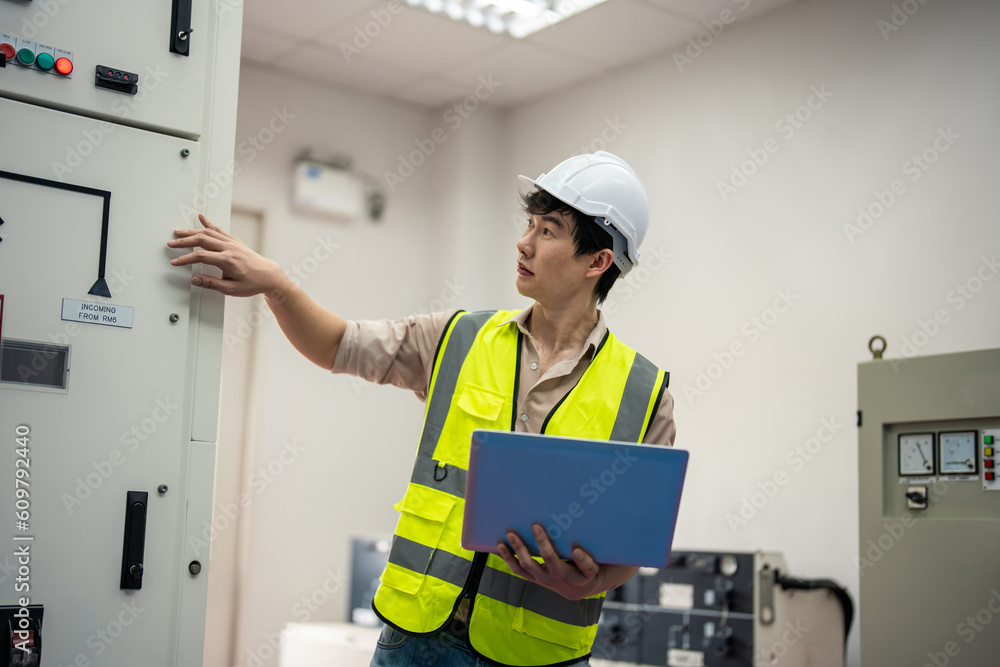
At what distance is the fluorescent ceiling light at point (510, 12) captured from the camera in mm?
4359

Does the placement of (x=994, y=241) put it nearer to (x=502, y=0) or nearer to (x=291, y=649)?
(x=502, y=0)

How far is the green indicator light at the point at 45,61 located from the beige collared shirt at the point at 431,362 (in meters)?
0.70

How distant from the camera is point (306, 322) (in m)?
1.81

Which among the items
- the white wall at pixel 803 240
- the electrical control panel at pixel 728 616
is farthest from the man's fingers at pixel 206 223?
the white wall at pixel 803 240

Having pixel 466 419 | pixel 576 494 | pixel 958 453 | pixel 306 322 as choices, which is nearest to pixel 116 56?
pixel 306 322

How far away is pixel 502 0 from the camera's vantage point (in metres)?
4.35

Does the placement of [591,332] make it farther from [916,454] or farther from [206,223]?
[916,454]

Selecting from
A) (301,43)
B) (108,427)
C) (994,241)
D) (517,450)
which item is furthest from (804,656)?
(301,43)

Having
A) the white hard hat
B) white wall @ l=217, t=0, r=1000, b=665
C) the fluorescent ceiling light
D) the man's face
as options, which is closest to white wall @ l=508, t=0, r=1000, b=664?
white wall @ l=217, t=0, r=1000, b=665

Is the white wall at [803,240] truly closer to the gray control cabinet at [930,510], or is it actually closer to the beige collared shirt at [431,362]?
the gray control cabinet at [930,510]

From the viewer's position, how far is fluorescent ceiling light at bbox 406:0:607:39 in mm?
4359

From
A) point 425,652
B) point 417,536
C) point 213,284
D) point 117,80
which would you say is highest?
point 117,80

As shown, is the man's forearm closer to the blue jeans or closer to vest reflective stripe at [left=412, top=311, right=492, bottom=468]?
vest reflective stripe at [left=412, top=311, right=492, bottom=468]

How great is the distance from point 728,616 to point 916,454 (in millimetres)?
923
